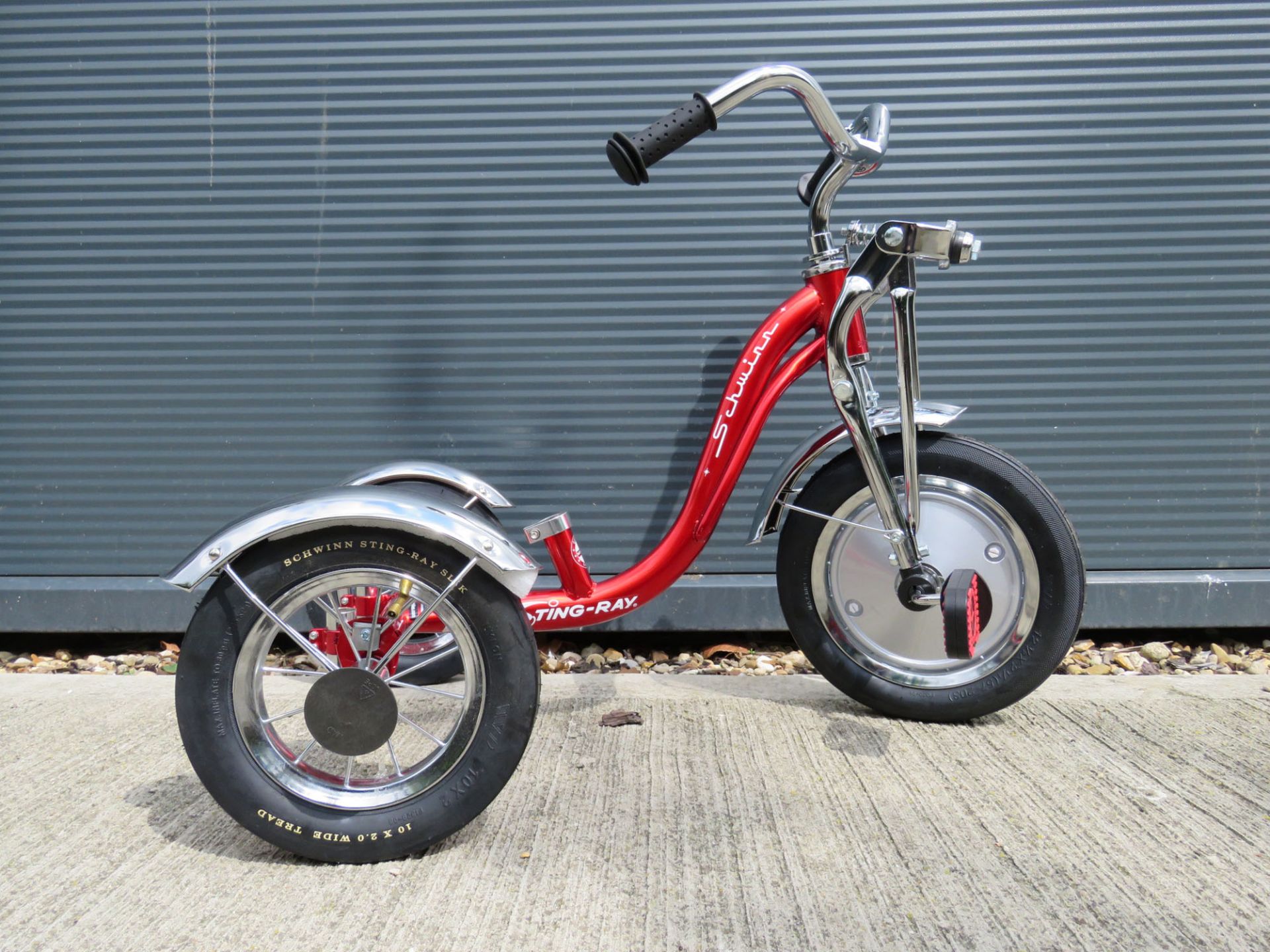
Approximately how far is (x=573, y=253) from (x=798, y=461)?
1.20 meters

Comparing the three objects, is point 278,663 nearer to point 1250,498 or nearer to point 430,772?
point 430,772

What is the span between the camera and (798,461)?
273 centimetres

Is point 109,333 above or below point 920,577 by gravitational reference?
above

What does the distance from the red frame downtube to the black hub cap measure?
0.71m

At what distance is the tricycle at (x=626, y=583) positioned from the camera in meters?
1.91

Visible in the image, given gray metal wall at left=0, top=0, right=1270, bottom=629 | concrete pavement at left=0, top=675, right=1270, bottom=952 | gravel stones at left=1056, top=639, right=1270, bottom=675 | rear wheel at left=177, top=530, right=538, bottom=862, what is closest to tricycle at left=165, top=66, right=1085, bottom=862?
rear wheel at left=177, top=530, right=538, bottom=862

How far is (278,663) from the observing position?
352 cm

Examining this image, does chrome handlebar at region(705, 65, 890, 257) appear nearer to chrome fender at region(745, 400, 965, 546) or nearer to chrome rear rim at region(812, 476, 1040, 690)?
chrome fender at region(745, 400, 965, 546)

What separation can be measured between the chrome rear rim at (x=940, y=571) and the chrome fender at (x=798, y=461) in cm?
15

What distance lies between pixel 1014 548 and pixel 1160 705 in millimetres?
712

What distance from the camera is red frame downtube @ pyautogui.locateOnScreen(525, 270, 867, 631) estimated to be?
2.61 meters

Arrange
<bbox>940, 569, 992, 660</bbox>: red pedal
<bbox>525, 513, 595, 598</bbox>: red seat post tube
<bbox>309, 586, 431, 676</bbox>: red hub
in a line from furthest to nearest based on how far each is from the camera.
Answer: <bbox>525, 513, 595, 598</bbox>: red seat post tube → <bbox>940, 569, 992, 660</bbox>: red pedal → <bbox>309, 586, 431, 676</bbox>: red hub

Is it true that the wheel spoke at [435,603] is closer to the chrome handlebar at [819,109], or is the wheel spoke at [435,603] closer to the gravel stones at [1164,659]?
the chrome handlebar at [819,109]

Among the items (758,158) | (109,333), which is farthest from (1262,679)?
(109,333)
